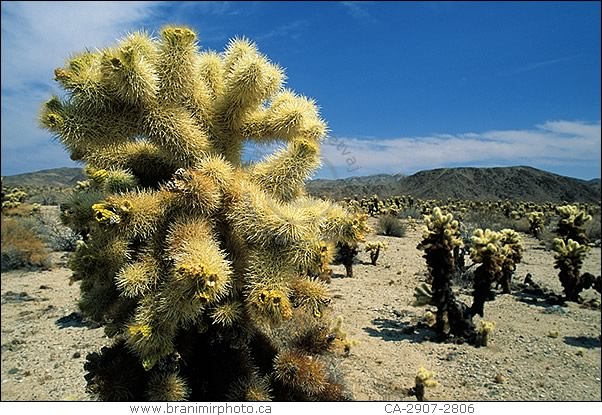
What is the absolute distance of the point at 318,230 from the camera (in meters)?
2.21

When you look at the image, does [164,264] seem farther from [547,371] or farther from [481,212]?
[481,212]

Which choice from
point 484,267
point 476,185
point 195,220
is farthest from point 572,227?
point 195,220

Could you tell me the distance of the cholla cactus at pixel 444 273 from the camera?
574 centimetres

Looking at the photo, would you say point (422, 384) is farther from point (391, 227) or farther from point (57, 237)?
point (57, 237)

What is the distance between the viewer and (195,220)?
2189mm

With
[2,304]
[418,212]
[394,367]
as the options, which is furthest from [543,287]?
[2,304]

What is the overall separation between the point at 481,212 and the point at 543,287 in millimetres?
2703

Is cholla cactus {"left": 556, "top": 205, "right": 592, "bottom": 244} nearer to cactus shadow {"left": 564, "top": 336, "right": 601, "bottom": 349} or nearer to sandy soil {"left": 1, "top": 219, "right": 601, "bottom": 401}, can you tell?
sandy soil {"left": 1, "top": 219, "right": 601, "bottom": 401}

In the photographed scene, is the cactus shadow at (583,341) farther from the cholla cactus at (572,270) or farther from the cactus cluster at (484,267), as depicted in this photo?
the cholla cactus at (572,270)

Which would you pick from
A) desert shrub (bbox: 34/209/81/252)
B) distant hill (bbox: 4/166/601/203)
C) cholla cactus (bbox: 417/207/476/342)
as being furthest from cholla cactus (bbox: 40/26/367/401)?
desert shrub (bbox: 34/209/81/252)

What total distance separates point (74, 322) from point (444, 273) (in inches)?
214

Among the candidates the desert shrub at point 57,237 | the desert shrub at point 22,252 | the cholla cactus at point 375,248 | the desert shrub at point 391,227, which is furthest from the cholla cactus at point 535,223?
the desert shrub at point 22,252

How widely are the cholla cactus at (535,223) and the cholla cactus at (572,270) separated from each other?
460cm

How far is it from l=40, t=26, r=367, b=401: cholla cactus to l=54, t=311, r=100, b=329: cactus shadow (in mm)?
4149
